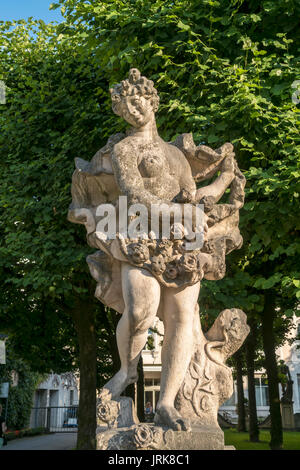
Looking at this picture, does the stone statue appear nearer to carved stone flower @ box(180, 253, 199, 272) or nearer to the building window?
carved stone flower @ box(180, 253, 199, 272)

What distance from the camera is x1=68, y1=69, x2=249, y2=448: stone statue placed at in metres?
4.09

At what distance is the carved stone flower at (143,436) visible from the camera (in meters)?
3.58

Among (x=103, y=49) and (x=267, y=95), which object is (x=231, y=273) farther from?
(x=103, y=49)

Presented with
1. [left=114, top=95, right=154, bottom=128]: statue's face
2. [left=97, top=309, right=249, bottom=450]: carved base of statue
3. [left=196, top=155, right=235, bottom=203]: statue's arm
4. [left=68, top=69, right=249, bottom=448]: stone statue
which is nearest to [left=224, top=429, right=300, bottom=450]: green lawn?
[left=97, top=309, right=249, bottom=450]: carved base of statue

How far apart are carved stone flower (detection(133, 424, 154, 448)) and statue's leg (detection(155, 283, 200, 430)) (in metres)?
0.33

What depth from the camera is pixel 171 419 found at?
380 centimetres

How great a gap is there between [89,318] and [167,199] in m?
8.63

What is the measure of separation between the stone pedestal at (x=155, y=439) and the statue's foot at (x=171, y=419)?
0.04 m

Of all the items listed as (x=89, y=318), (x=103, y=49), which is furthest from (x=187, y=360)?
(x=89, y=318)

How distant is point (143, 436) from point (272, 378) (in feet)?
31.7

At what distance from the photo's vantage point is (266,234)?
7.61m

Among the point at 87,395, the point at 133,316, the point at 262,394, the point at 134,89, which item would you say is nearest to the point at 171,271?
the point at 133,316

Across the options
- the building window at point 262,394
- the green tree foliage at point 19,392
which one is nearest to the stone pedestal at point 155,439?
the green tree foliage at point 19,392

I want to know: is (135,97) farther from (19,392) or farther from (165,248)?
(19,392)
